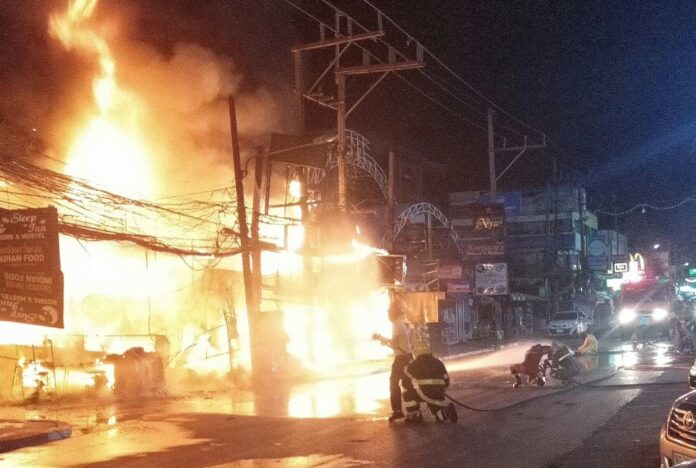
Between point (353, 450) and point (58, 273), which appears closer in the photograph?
point (353, 450)

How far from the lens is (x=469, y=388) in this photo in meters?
19.2

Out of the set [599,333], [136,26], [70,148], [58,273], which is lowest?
[599,333]

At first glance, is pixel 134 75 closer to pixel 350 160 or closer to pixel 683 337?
pixel 350 160

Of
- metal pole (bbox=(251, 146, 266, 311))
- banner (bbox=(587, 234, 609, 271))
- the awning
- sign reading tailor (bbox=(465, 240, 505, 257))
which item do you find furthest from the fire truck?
metal pole (bbox=(251, 146, 266, 311))

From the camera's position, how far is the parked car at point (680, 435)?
23.3 ft

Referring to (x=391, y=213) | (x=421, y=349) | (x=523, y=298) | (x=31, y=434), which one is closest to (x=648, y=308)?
(x=523, y=298)

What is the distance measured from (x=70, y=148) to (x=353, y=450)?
1659cm

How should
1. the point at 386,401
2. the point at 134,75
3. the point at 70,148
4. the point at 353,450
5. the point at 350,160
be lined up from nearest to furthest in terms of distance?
the point at 353,450, the point at 386,401, the point at 70,148, the point at 134,75, the point at 350,160

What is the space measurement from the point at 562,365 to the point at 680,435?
39.5ft

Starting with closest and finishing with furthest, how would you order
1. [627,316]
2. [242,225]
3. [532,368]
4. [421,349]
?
[421,349]
[532,368]
[242,225]
[627,316]

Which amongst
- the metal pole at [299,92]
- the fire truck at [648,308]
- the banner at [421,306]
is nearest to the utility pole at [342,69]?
the metal pole at [299,92]

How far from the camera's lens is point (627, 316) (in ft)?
135

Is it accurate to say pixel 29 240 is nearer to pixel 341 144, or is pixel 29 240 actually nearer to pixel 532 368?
pixel 532 368

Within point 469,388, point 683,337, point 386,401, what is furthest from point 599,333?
point 386,401
